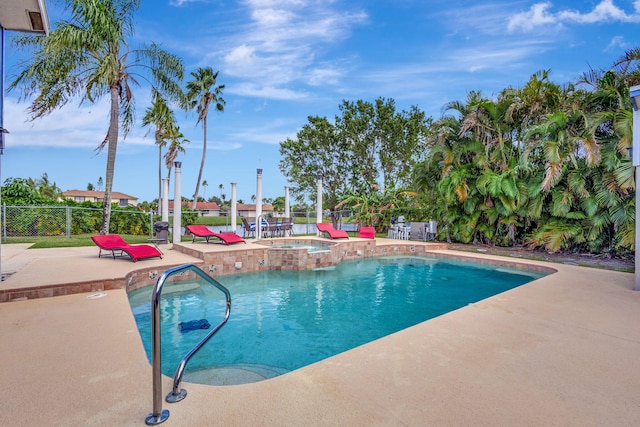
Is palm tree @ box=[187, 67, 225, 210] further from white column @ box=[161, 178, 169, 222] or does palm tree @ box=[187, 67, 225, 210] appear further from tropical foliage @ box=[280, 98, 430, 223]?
white column @ box=[161, 178, 169, 222]

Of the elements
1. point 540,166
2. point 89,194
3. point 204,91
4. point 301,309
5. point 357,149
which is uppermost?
point 204,91

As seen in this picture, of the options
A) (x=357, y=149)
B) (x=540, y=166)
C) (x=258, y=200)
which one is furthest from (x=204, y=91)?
(x=540, y=166)

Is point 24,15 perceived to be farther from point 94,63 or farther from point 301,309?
point 94,63

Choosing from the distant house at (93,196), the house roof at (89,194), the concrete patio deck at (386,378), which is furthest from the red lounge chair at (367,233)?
the house roof at (89,194)

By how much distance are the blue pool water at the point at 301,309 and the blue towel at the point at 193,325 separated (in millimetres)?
92

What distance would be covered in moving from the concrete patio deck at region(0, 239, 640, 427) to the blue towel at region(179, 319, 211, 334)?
911 millimetres

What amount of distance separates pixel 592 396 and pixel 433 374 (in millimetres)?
1072

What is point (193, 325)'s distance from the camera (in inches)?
200

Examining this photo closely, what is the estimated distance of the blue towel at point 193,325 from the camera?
195 inches

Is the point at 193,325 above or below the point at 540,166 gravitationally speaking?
below

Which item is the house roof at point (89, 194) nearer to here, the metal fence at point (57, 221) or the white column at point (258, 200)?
the metal fence at point (57, 221)

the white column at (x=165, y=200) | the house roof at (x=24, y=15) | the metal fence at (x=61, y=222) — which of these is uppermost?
the house roof at (x=24, y=15)

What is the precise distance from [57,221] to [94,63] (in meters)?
6.95

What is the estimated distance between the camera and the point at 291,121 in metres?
26.5
